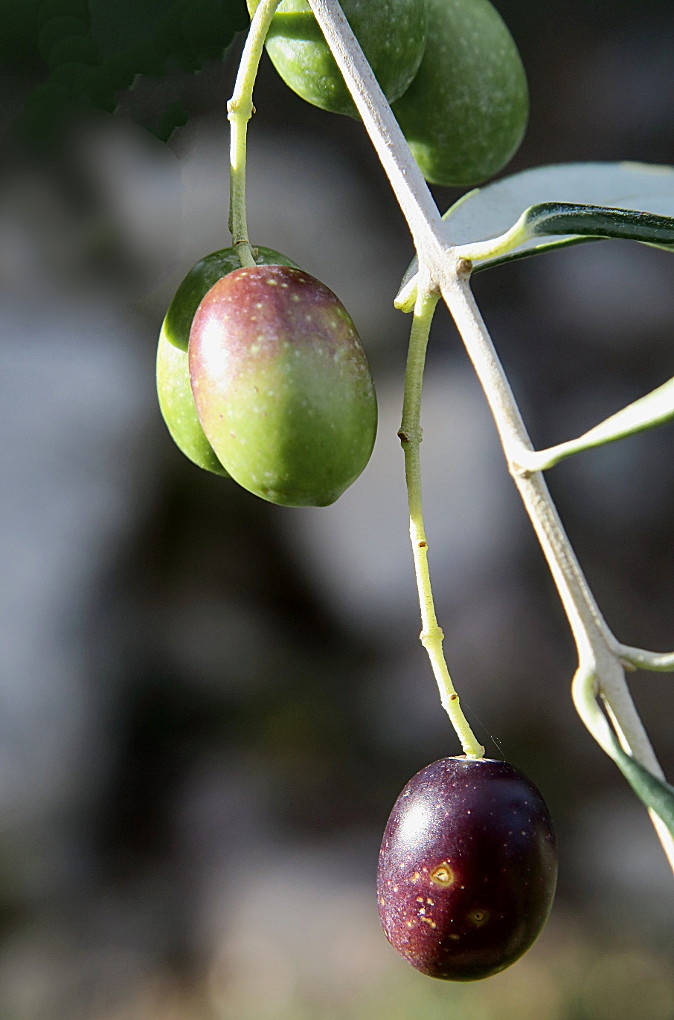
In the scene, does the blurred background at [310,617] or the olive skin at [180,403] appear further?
the blurred background at [310,617]

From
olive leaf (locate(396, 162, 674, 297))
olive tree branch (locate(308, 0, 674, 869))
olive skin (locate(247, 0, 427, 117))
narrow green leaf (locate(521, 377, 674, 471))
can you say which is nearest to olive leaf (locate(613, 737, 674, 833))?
olive tree branch (locate(308, 0, 674, 869))

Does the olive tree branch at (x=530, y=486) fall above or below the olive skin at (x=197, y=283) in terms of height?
below

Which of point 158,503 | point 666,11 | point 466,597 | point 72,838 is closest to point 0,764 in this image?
point 72,838

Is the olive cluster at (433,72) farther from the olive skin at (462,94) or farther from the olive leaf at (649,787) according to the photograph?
the olive leaf at (649,787)

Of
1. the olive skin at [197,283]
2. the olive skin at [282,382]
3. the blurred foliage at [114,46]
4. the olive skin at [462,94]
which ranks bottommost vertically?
the olive skin at [282,382]

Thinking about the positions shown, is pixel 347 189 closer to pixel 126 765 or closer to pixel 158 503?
pixel 158 503

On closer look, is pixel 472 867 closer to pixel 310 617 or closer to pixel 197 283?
pixel 197 283

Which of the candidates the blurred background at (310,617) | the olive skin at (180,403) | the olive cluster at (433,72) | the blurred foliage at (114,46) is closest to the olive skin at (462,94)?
the olive cluster at (433,72)

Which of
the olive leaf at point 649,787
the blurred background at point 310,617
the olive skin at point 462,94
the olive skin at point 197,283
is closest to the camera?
the olive leaf at point 649,787
